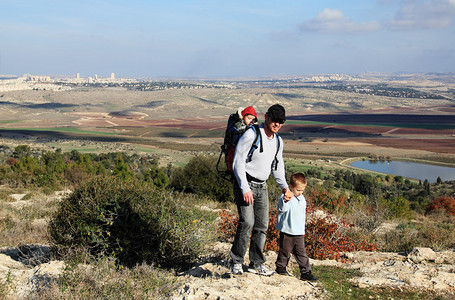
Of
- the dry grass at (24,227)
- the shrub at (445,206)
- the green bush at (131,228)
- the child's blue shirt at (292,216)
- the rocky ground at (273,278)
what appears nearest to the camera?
the rocky ground at (273,278)

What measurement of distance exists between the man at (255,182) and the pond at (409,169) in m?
42.2

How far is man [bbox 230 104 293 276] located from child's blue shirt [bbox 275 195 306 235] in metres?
0.16

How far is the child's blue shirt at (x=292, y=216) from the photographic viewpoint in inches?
175

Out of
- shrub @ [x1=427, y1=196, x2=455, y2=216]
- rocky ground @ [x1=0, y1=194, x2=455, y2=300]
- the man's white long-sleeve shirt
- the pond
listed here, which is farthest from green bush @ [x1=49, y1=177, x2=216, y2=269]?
the pond

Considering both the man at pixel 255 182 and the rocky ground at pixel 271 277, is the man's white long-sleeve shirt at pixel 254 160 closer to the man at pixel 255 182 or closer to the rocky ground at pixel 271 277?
the man at pixel 255 182

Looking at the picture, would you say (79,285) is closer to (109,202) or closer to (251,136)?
(109,202)

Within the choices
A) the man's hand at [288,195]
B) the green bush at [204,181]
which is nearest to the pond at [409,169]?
the green bush at [204,181]

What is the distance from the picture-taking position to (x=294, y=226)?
175 inches

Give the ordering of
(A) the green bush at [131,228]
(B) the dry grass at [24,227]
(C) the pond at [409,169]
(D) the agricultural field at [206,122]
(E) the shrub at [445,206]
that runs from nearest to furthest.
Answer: (A) the green bush at [131,228], (B) the dry grass at [24,227], (E) the shrub at [445,206], (C) the pond at [409,169], (D) the agricultural field at [206,122]

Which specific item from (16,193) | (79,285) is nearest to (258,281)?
(79,285)

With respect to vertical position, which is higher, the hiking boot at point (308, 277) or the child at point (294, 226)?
the child at point (294, 226)

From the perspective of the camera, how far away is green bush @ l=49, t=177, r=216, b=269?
16.7 ft

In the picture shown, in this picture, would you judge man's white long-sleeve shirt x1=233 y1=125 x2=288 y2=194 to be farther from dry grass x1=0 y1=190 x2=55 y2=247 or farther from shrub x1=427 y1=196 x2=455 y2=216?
shrub x1=427 y1=196 x2=455 y2=216

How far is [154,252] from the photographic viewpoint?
16.8 ft
